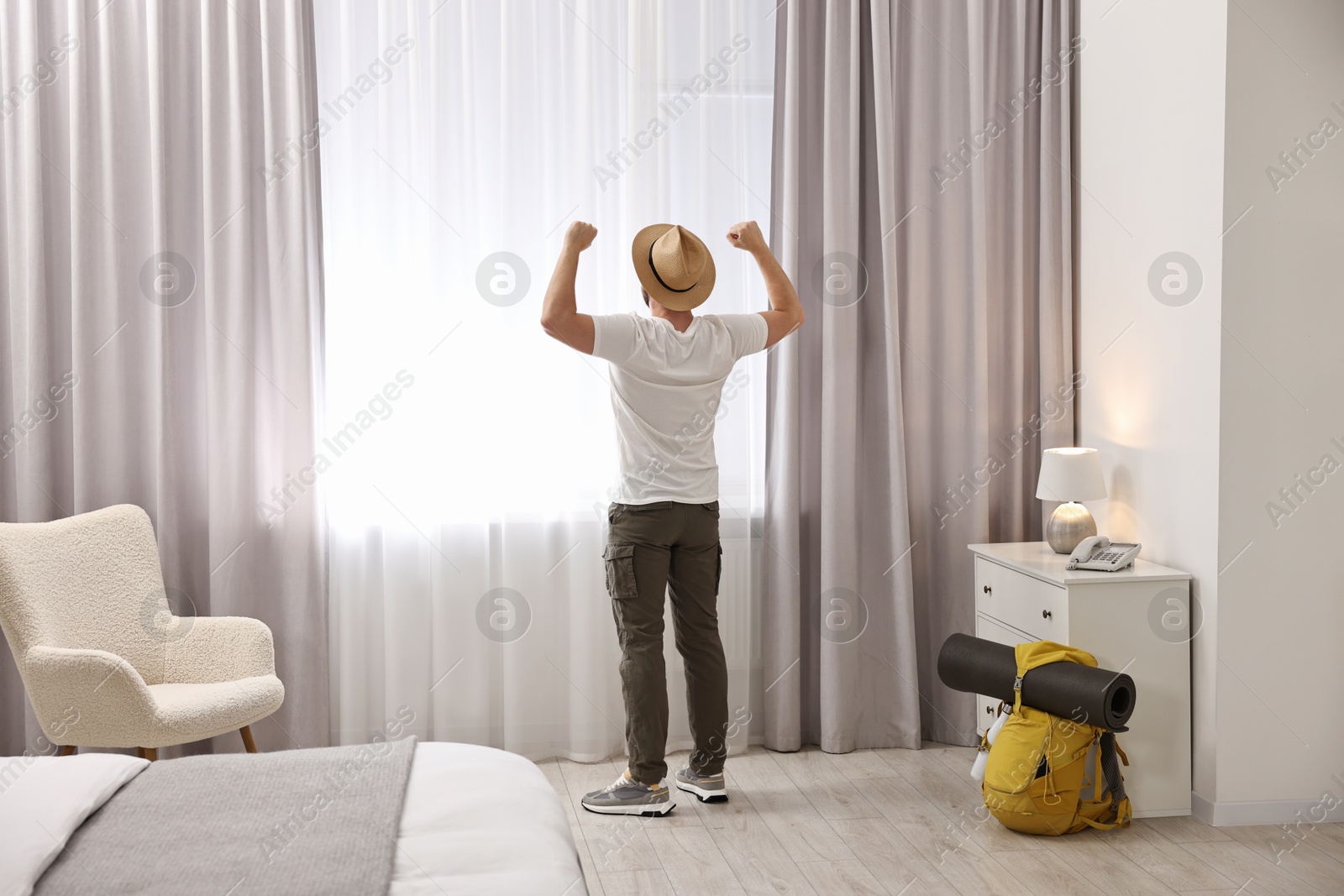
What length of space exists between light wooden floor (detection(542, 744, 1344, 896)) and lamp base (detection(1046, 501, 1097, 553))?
83 centimetres

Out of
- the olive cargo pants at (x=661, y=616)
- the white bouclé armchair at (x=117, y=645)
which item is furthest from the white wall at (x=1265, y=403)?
the white bouclé armchair at (x=117, y=645)

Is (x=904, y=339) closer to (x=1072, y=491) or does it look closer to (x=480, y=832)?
(x=1072, y=491)

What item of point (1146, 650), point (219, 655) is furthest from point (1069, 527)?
point (219, 655)

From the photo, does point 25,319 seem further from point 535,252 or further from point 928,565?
point 928,565

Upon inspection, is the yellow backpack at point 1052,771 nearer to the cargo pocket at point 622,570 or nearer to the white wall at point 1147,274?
the white wall at point 1147,274

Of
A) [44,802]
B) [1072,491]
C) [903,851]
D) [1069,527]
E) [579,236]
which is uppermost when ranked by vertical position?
[579,236]

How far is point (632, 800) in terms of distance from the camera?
2.97 metres

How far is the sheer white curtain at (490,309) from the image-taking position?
11.1ft

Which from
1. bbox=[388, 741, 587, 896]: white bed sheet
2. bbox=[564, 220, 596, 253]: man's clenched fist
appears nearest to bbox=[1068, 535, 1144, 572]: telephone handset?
bbox=[564, 220, 596, 253]: man's clenched fist

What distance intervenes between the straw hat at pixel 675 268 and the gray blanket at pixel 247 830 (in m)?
1.55

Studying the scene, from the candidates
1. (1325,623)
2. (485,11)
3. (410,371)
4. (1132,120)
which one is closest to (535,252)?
(410,371)

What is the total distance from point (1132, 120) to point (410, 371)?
254cm

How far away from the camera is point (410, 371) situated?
3.44 meters

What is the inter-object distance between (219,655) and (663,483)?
1.44 metres
